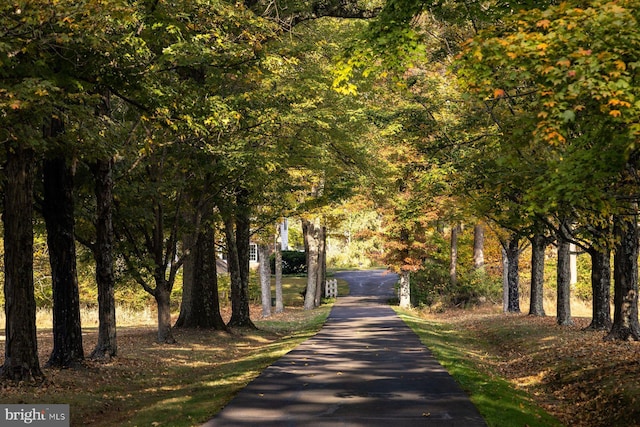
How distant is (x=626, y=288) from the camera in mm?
18438

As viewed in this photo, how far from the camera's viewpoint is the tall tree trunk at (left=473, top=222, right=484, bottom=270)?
137 ft

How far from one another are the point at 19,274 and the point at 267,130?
10.5 meters

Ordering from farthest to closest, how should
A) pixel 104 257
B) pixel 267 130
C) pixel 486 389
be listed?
pixel 267 130
pixel 104 257
pixel 486 389

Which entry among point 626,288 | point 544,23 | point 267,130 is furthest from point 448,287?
point 544,23

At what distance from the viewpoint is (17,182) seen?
13406 mm

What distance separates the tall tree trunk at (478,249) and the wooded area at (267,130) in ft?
24.2

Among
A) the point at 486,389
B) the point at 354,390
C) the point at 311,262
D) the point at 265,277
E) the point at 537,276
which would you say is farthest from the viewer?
the point at 311,262

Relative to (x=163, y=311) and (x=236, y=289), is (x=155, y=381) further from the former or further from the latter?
(x=236, y=289)

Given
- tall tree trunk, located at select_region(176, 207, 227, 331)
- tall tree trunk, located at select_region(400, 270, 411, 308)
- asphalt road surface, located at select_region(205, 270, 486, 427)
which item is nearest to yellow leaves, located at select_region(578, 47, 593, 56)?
asphalt road surface, located at select_region(205, 270, 486, 427)

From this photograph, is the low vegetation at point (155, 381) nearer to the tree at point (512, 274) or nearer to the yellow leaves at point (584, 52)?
the yellow leaves at point (584, 52)

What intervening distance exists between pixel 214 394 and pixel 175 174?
37.9ft

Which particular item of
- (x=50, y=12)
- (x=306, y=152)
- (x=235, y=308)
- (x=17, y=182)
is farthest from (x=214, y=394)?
(x=235, y=308)

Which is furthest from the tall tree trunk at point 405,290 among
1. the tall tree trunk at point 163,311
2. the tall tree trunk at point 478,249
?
the tall tree trunk at point 163,311

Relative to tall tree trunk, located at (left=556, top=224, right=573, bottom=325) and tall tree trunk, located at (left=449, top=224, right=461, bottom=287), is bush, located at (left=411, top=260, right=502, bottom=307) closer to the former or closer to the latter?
tall tree trunk, located at (left=449, top=224, right=461, bottom=287)
